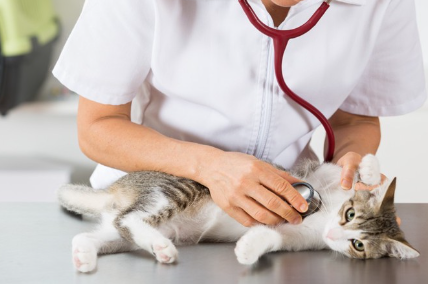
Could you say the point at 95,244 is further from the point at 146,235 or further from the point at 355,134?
the point at 355,134

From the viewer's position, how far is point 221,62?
1.19 metres

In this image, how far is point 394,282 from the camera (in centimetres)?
92

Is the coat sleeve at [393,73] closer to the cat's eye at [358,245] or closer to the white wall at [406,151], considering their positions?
the cat's eye at [358,245]

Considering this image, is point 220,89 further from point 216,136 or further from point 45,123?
point 45,123

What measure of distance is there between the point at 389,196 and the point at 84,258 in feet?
1.83

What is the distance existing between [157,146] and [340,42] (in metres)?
0.40

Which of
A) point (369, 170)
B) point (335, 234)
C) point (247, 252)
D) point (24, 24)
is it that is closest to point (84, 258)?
point (247, 252)

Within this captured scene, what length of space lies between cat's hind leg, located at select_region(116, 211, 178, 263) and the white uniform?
0.72 feet

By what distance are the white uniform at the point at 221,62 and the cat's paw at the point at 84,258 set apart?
0.34 metres

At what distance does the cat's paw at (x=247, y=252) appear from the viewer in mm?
973

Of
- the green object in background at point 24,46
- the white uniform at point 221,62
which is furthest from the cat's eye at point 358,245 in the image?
the green object in background at point 24,46

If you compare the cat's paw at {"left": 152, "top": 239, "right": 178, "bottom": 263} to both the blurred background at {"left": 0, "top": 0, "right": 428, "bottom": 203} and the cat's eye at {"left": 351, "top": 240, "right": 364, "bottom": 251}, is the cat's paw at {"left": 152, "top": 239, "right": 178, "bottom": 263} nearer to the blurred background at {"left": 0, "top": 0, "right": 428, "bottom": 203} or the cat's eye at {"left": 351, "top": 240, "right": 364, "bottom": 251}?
the cat's eye at {"left": 351, "top": 240, "right": 364, "bottom": 251}

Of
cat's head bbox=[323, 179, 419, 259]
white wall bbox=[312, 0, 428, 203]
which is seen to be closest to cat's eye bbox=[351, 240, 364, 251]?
cat's head bbox=[323, 179, 419, 259]

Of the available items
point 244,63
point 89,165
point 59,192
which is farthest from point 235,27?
point 89,165
